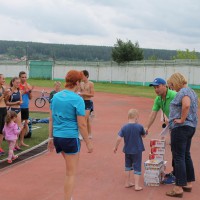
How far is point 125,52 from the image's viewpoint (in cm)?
6241

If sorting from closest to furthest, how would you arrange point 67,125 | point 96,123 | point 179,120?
1. point 67,125
2. point 179,120
3. point 96,123

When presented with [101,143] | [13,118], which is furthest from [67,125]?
[101,143]

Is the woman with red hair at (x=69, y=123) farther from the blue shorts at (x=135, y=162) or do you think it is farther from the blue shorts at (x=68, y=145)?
the blue shorts at (x=135, y=162)

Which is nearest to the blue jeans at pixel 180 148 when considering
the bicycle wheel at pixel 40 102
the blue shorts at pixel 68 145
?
the blue shorts at pixel 68 145

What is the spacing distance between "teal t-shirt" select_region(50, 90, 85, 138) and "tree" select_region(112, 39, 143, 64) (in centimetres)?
5543

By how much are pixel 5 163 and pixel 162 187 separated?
3.30m

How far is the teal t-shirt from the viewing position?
600cm

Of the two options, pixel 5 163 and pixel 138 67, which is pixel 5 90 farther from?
pixel 138 67

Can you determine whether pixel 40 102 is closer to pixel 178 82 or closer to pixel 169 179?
pixel 169 179

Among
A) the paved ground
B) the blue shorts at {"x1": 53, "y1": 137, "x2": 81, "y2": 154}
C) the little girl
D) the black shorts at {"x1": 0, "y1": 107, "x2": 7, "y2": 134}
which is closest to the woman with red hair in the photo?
the blue shorts at {"x1": 53, "y1": 137, "x2": 81, "y2": 154}

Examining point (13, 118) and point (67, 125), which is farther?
point (13, 118)

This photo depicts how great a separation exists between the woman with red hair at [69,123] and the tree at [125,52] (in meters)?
55.4

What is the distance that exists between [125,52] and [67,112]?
56.9 m

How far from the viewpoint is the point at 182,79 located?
7180mm
